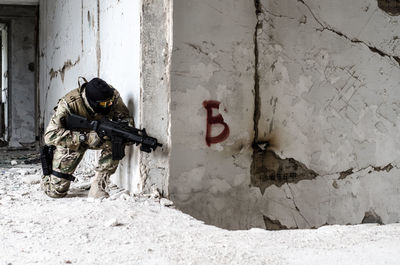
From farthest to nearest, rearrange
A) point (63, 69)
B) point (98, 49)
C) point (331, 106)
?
1. point (63, 69)
2. point (98, 49)
3. point (331, 106)

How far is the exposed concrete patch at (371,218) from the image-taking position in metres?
3.45

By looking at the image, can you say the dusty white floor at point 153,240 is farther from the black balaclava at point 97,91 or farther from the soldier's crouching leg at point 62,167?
the black balaclava at point 97,91

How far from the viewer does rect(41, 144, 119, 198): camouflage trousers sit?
10.2ft

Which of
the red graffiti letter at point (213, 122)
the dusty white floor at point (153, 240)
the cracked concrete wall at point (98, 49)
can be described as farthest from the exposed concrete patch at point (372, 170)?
the cracked concrete wall at point (98, 49)

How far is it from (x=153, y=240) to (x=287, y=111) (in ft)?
5.08

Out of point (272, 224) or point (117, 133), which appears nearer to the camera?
point (117, 133)

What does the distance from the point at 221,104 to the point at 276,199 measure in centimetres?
76

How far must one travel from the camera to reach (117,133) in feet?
9.39

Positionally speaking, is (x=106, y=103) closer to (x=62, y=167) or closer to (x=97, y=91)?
(x=97, y=91)

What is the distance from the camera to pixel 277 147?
3.27 meters

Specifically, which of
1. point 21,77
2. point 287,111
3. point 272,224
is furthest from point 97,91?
point 21,77

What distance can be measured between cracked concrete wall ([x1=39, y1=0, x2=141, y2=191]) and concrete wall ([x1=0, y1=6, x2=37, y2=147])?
231 cm

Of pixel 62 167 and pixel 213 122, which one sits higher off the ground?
pixel 213 122

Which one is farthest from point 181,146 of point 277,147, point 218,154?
point 277,147
